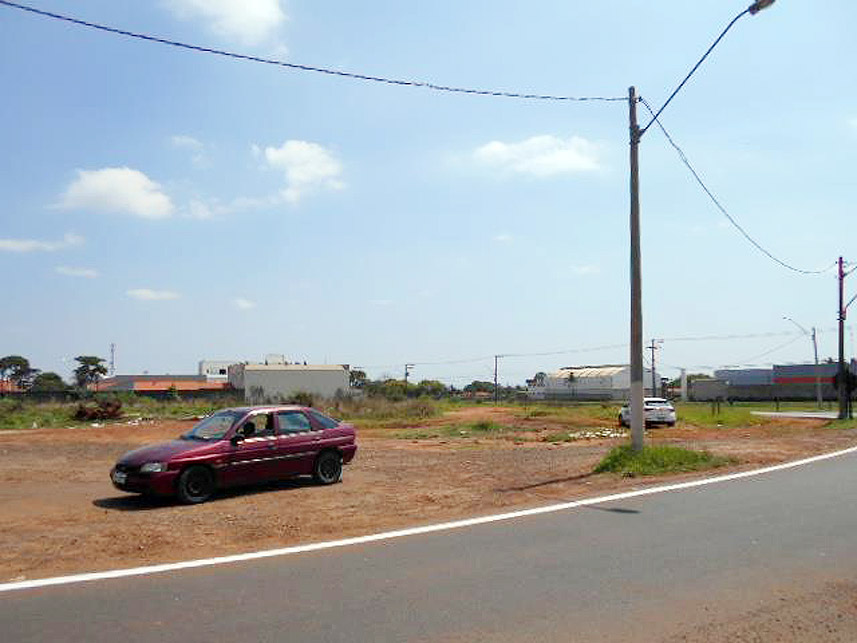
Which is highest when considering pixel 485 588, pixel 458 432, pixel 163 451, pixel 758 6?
pixel 758 6

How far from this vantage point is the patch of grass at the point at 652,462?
15.6m

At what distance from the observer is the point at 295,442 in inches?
553

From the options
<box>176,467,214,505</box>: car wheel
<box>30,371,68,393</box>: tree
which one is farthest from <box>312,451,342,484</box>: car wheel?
<box>30,371,68,393</box>: tree

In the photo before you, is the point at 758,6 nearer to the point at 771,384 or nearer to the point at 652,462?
the point at 652,462

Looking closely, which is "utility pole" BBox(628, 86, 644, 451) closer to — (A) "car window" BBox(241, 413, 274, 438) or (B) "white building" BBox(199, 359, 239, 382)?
(A) "car window" BBox(241, 413, 274, 438)

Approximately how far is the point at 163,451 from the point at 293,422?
2.52m

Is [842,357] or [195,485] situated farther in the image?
[842,357]

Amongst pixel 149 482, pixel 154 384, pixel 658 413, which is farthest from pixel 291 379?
pixel 149 482

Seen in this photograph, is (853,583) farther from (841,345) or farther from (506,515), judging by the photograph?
(841,345)

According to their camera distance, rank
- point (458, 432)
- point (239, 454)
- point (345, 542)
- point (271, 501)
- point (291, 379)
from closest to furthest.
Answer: point (345, 542) → point (271, 501) → point (239, 454) → point (458, 432) → point (291, 379)

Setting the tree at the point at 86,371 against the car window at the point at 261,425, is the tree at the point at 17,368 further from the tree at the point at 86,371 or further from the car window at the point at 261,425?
the car window at the point at 261,425

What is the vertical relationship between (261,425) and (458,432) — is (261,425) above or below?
above

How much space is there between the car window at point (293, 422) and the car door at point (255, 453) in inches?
9.6

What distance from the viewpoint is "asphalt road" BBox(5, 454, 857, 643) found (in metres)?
5.78
